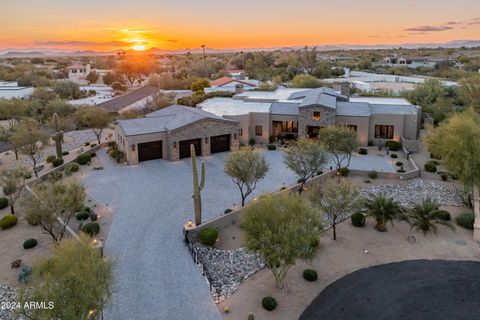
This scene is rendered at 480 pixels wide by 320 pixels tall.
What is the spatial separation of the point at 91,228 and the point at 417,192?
1024 inches

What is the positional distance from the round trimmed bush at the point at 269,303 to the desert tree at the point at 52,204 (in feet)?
42.5

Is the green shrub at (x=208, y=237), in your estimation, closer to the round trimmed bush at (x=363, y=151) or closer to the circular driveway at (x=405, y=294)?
the circular driveway at (x=405, y=294)

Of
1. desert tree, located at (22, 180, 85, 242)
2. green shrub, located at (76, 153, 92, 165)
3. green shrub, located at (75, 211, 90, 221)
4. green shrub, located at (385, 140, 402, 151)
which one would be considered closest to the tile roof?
green shrub, located at (76, 153, 92, 165)

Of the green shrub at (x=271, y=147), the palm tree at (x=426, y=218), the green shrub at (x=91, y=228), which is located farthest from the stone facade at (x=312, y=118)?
the green shrub at (x=91, y=228)

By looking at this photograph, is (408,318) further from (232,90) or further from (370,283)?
(232,90)

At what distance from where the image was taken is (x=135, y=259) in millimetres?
20859

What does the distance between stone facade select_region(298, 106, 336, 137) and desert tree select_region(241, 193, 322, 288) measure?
2581 centimetres

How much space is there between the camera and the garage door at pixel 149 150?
127 ft

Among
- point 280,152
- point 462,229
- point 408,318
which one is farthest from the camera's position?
point 280,152

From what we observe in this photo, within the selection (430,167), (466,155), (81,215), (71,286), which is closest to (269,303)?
(71,286)

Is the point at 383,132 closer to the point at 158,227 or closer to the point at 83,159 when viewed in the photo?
the point at 158,227

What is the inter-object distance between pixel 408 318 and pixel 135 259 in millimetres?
14578

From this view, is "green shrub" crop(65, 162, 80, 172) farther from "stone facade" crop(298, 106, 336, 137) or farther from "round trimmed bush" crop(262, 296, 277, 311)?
"round trimmed bush" crop(262, 296, 277, 311)

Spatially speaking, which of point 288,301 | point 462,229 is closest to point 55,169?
point 288,301
